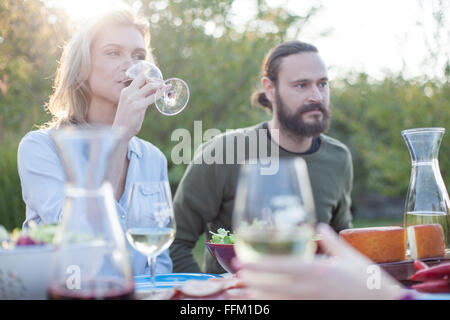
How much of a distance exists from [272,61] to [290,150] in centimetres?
82

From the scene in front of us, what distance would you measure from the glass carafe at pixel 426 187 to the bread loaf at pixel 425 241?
74 millimetres

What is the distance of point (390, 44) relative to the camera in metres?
8.60

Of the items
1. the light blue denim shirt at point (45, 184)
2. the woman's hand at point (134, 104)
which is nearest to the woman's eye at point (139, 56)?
the woman's hand at point (134, 104)

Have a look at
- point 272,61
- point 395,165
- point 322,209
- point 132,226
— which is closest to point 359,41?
point 395,165

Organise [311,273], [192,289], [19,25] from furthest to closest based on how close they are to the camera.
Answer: [19,25] → [192,289] → [311,273]

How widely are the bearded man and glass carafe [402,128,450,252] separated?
168 cm

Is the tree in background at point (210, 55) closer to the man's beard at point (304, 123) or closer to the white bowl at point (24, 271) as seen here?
the man's beard at point (304, 123)

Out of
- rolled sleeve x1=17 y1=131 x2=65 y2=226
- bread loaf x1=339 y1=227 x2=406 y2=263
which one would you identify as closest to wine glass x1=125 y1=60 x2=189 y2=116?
rolled sleeve x1=17 y1=131 x2=65 y2=226

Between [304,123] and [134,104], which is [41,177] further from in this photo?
[304,123]

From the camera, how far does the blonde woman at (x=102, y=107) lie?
7.30ft

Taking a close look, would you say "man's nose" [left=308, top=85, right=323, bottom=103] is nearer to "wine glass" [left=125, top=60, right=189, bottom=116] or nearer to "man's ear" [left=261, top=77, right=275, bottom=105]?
"man's ear" [left=261, top=77, right=275, bottom=105]

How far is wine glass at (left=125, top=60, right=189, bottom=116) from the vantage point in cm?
243

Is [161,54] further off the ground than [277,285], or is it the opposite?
[161,54]
